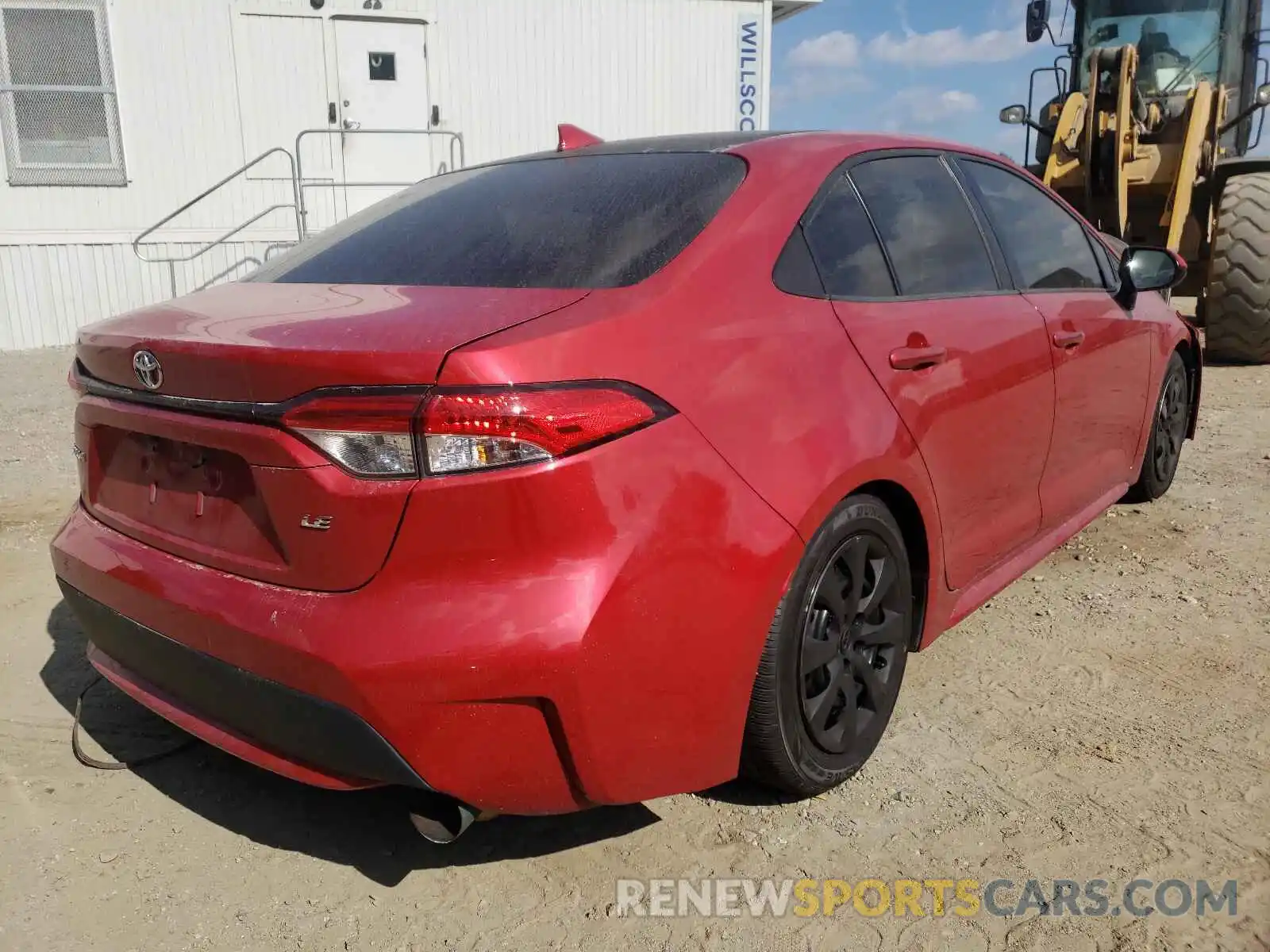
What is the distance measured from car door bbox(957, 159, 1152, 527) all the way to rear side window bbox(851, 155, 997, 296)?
0.20 m

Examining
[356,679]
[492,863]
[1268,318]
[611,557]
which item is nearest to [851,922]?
[492,863]

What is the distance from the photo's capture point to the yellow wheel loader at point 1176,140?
313 inches

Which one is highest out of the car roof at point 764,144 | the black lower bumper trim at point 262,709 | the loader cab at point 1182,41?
the loader cab at point 1182,41

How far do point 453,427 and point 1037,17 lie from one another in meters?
8.58

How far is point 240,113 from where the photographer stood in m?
10.8

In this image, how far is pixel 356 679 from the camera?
6.22ft

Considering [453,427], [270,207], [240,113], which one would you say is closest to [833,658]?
[453,427]

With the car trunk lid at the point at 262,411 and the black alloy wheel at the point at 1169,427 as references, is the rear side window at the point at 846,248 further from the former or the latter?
the black alloy wheel at the point at 1169,427

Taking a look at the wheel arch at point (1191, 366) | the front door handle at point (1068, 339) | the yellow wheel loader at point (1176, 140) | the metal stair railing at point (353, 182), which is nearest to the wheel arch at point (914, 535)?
the front door handle at point (1068, 339)

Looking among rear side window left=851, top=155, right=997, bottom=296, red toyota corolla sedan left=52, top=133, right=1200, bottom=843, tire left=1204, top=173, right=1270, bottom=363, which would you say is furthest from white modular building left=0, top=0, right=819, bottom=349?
rear side window left=851, top=155, right=997, bottom=296

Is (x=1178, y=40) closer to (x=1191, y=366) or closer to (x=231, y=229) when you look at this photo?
(x=1191, y=366)

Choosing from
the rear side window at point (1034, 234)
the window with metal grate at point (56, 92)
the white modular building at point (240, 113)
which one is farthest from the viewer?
the white modular building at point (240, 113)

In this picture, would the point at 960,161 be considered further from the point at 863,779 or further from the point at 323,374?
the point at 323,374

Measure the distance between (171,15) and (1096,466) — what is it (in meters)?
10.1
